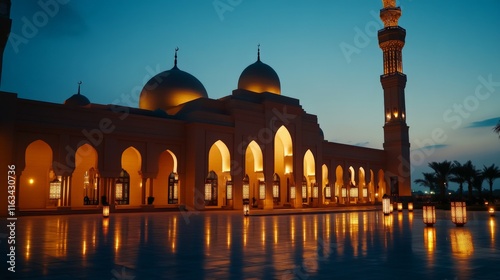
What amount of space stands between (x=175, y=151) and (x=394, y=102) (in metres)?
19.4

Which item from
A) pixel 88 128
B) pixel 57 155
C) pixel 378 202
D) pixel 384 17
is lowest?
pixel 378 202

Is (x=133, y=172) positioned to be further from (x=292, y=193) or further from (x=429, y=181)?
(x=429, y=181)

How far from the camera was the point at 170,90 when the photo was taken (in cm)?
2398

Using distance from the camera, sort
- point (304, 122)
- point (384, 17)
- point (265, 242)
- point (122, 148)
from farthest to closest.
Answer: point (384, 17) → point (304, 122) → point (122, 148) → point (265, 242)

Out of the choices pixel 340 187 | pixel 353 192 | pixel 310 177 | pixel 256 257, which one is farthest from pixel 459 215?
pixel 340 187

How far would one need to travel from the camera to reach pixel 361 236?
7.94 meters

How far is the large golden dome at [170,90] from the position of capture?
23828mm

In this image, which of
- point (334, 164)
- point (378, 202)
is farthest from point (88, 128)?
point (378, 202)

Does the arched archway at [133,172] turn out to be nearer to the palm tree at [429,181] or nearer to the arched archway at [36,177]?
the arched archway at [36,177]

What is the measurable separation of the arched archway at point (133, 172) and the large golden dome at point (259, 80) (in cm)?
818

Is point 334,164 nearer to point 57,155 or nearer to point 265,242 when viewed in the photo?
point 57,155

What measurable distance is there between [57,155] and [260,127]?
10.5 meters

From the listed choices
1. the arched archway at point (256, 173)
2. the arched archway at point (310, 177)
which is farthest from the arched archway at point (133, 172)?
the arched archway at point (310, 177)

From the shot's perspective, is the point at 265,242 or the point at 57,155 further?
the point at 57,155
